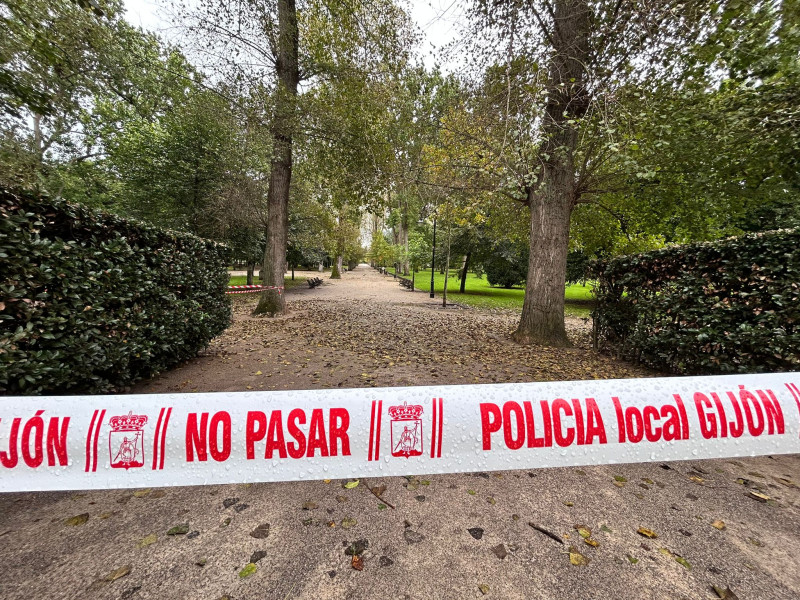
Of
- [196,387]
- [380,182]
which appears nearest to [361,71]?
[380,182]

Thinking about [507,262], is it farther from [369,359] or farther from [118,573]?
[118,573]

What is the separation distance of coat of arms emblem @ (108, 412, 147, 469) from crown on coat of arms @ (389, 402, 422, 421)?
1.26 meters

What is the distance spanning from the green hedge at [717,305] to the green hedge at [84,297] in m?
6.92

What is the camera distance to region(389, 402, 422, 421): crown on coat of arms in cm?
173

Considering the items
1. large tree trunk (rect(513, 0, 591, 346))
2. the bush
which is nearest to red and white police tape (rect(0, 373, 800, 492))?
large tree trunk (rect(513, 0, 591, 346))

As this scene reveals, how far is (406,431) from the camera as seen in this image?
172 cm

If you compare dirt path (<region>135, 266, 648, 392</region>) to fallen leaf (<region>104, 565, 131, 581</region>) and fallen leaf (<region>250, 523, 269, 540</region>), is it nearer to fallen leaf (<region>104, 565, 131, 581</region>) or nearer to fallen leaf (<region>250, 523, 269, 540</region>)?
fallen leaf (<region>250, 523, 269, 540</region>)

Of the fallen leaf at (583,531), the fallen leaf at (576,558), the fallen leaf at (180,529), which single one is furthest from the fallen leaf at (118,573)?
the fallen leaf at (583,531)

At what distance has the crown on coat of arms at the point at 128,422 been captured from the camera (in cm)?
159

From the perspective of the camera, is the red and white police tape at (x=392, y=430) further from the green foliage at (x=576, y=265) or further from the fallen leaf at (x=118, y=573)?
the green foliage at (x=576, y=265)

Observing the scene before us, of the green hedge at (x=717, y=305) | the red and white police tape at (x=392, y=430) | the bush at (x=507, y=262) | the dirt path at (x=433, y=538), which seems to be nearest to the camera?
the red and white police tape at (x=392, y=430)

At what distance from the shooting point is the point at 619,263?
6000mm

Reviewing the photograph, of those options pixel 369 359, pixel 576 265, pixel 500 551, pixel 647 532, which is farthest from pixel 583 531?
pixel 576 265

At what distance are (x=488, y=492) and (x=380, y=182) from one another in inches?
328
